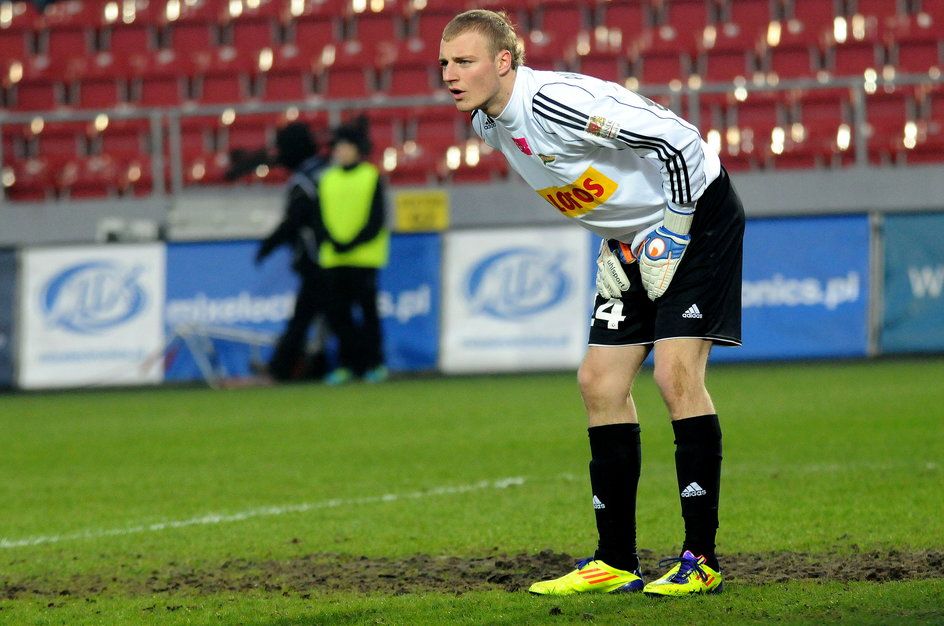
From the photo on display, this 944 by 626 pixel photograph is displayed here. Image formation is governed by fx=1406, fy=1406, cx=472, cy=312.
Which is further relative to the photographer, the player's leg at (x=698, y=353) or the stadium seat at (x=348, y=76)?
the stadium seat at (x=348, y=76)

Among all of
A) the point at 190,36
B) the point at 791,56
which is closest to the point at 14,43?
the point at 190,36

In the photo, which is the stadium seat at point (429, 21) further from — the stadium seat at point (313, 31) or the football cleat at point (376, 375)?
the football cleat at point (376, 375)

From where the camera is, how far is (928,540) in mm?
5305

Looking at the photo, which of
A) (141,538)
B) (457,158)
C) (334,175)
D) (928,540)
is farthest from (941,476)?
(457,158)

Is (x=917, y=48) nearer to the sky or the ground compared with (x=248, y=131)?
nearer to the sky

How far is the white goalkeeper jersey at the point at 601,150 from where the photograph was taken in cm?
447

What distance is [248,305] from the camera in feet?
47.5

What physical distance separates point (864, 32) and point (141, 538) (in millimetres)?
14192

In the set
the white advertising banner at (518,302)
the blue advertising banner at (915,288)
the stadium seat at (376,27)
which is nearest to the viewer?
the blue advertising banner at (915,288)

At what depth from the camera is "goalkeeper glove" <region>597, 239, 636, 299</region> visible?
4.80 metres

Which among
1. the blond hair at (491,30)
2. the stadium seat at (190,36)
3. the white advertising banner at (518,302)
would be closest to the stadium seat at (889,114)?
the white advertising banner at (518,302)

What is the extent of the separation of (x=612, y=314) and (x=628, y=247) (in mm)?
237

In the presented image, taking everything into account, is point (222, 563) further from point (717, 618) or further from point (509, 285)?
point (509, 285)

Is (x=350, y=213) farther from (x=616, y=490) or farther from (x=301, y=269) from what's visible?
(x=616, y=490)
